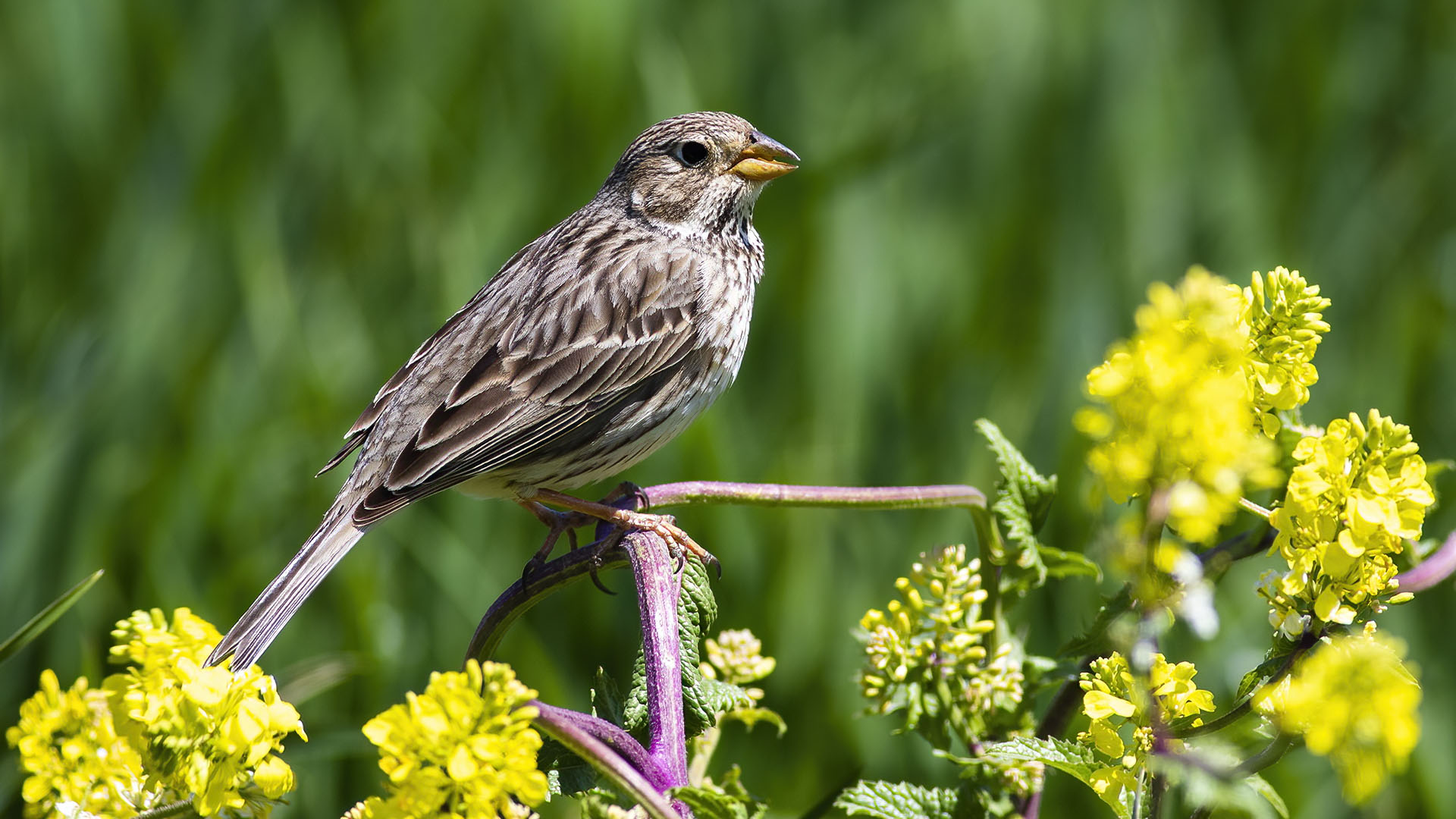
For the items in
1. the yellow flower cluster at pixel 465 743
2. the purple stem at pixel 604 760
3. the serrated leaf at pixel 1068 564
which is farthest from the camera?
the serrated leaf at pixel 1068 564

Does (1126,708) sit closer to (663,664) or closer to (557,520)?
(663,664)

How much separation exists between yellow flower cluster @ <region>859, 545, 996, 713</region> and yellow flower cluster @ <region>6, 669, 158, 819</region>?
77 cm

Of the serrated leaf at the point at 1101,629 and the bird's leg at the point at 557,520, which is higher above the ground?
the bird's leg at the point at 557,520

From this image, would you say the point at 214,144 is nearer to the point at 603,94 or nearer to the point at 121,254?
the point at 121,254

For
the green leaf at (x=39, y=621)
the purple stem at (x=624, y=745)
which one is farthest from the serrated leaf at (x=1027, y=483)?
the green leaf at (x=39, y=621)

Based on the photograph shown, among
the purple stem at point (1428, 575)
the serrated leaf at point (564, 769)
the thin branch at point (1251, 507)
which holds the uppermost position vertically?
the purple stem at point (1428, 575)

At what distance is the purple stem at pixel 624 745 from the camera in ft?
4.23

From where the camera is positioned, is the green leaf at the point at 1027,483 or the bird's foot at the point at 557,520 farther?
the bird's foot at the point at 557,520

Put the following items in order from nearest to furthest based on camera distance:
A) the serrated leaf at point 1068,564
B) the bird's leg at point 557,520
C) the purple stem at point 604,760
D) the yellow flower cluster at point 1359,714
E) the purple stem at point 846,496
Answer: the yellow flower cluster at point 1359,714 < the purple stem at point 604,760 < the purple stem at point 846,496 < the serrated leaf at point 1068,564 < the bird's leg at point 557,520

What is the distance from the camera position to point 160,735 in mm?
1251

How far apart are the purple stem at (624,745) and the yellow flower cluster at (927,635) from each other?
1.26ft

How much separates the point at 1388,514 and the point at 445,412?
2228 mm

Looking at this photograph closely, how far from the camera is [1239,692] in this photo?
137 cm

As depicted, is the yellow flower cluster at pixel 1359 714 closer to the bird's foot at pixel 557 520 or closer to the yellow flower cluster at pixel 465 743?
the yellow flower cluster at pixel 465 743
